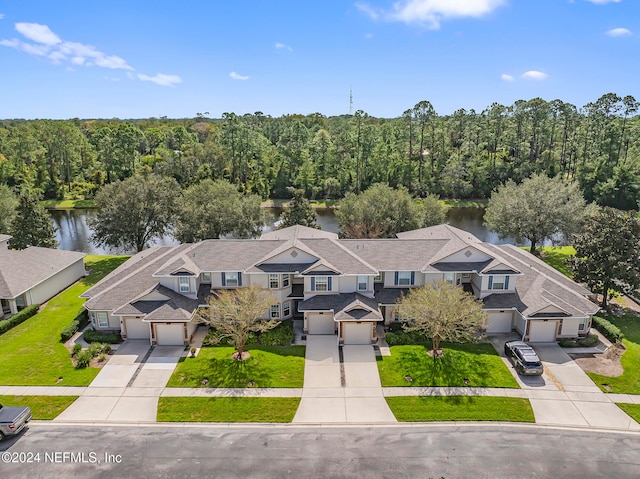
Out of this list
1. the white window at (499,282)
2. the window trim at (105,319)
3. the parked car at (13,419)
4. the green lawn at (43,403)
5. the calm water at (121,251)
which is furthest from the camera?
the calm water at (121,251)

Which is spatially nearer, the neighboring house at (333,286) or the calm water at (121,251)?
the neighboring house at (333,286)

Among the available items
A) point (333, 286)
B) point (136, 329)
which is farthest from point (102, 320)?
point (333, 286)

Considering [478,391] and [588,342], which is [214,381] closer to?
[478,391]

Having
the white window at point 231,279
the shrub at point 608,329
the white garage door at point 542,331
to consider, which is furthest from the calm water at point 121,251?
the white garage door at point 542,331

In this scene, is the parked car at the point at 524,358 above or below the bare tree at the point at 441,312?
below

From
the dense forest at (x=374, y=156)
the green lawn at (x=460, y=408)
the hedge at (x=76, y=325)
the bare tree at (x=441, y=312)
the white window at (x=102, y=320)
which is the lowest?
the green lawn at (x=460, y=408)

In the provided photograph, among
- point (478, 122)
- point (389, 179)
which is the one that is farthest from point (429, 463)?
point (478, 122)

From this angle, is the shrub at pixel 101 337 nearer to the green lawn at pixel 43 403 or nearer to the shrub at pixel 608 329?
the green lawn at pixel 43 403

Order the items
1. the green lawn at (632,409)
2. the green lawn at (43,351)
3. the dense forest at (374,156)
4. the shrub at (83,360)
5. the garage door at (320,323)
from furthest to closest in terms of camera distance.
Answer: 1. the dense forest at (374,156)
2. the garage door at (320,323)
3. the shrub at (83,360)
4. the green lawn at (43,351)
5. the green lawn at (632,409)
